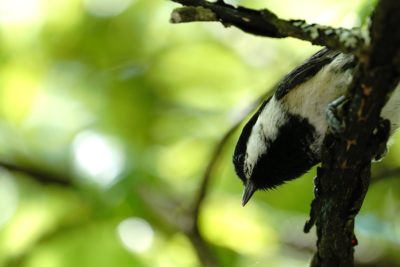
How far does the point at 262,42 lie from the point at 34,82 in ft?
2.15

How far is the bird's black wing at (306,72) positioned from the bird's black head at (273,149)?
5 cm

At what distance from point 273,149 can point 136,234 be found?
0.40 metres

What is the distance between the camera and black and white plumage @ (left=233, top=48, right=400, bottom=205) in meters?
1.47

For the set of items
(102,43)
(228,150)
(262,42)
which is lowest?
(228,150)

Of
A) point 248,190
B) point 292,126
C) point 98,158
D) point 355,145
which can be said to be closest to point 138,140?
point 98,158

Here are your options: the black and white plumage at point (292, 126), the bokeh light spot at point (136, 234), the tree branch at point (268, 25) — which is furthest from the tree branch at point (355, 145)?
the bokeh light spot at point (136, 234)

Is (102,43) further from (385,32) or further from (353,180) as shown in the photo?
(385,32)

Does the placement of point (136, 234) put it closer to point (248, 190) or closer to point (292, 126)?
point (248, 190)

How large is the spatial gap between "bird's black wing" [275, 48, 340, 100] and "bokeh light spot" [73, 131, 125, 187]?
0.43 metres

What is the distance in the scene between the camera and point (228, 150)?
196cm

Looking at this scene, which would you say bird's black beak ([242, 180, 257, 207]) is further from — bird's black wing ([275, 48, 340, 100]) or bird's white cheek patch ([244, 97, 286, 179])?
bird's black wing ([275, 48, 340, 100])

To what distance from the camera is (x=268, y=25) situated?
937 mm

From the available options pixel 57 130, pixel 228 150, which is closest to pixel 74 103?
pixel 57 130

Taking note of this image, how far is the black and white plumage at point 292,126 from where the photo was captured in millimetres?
1467
